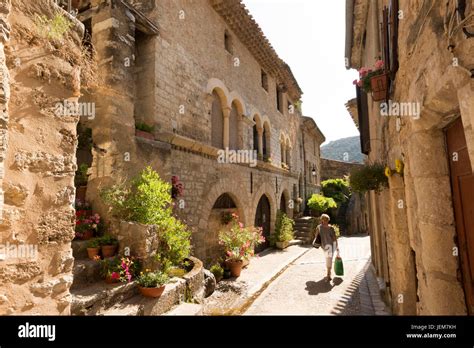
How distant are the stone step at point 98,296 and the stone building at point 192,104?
1492mm

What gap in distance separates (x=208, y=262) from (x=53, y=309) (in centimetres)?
569

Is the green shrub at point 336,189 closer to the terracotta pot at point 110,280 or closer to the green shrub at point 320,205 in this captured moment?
the green shrub at point 320,205

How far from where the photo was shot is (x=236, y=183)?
30.6 ft

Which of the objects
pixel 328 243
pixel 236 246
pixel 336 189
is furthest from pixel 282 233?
pixel 336 189

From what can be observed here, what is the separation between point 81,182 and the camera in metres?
5.10

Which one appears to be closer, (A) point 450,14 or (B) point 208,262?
(A) point 450,14

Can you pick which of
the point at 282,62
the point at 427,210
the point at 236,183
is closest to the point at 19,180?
the point at 427,210

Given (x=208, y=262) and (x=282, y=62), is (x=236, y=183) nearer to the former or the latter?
(x=208, y=262)

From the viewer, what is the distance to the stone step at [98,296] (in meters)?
3.02

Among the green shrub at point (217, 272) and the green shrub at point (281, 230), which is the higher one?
the green shrub at point (281, 230)

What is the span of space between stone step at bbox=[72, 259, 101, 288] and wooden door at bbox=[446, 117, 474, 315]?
431 centimetres

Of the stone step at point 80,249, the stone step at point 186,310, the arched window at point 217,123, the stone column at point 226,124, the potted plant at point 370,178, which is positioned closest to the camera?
the stone step at point 186,310

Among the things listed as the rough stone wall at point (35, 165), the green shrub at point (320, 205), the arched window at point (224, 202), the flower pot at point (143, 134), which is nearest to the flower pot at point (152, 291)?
the rough stone wall at point (35, 165)
